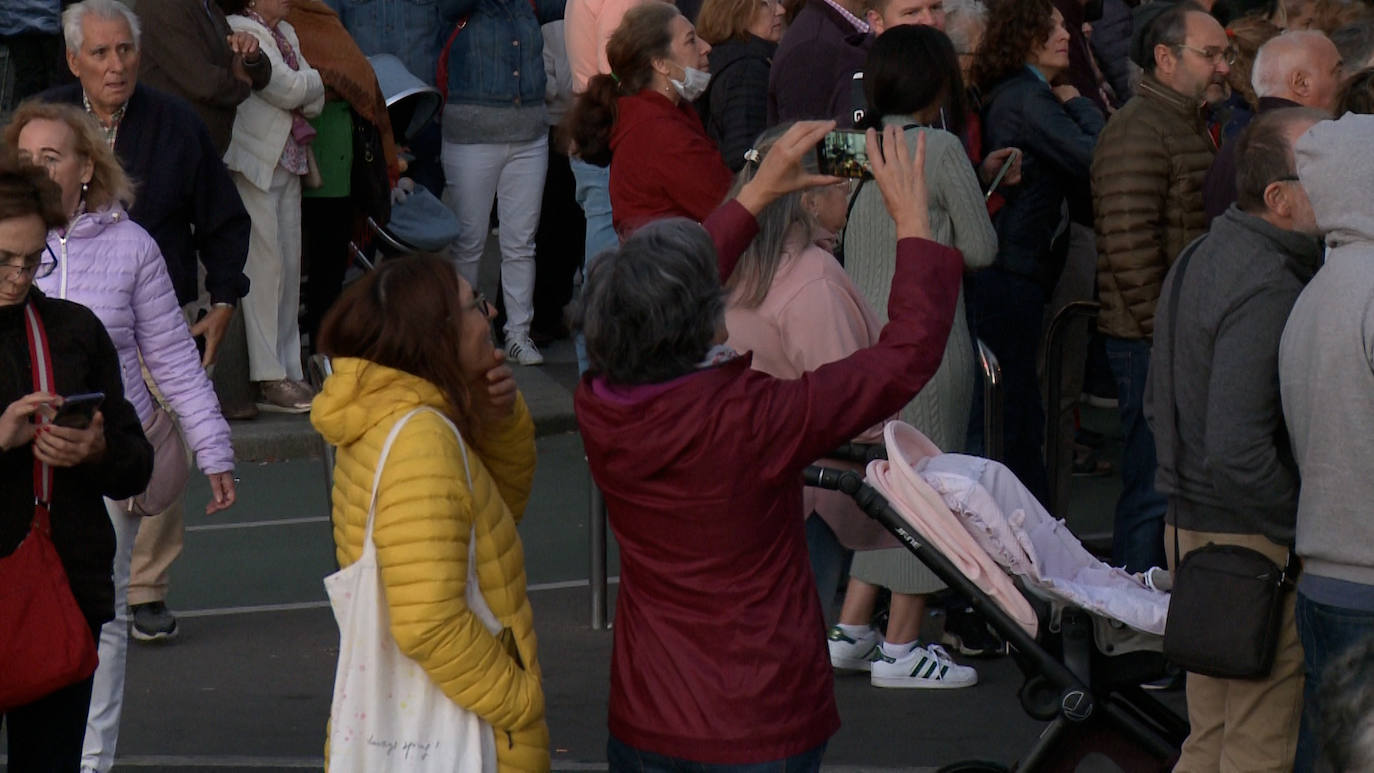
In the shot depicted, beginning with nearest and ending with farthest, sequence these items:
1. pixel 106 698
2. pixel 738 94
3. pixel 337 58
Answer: pixel 106 698 → pixel 738 94 → pixel 337 58

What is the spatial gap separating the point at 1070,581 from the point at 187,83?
17.1ft

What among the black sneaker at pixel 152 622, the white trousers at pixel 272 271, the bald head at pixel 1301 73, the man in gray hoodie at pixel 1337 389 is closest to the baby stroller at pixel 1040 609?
the man in gray hoodie at pixel 1337 389

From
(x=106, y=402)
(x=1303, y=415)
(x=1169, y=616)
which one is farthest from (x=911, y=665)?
(x=106, y=402)

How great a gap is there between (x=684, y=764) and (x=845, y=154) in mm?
1361

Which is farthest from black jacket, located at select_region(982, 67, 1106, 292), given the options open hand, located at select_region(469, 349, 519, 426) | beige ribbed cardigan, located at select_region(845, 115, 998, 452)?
open hand, located at select_region(469, 349, 519, 426)

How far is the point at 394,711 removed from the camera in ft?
13.2

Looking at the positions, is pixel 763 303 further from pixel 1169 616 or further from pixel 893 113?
pixel 1169 616

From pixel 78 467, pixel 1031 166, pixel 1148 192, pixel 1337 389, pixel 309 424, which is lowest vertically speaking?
pixel 309 424

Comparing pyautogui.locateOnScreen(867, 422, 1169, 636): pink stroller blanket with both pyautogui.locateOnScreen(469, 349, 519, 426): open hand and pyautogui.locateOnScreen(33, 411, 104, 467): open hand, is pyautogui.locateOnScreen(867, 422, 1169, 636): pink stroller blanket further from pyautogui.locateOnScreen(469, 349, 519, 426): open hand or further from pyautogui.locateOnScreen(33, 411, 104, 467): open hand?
pyautogui.locateOnScreen(33, 411, 104, 467): open hand

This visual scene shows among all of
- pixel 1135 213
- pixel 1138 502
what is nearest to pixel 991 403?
pixel 1138 502

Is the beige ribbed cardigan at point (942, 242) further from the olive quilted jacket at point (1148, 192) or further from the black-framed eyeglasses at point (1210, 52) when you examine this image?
the black-framed eyeglasses at point (1210, 52)

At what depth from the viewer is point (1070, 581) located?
4980 millimetres

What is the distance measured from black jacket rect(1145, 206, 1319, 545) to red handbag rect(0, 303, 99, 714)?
2.50 m

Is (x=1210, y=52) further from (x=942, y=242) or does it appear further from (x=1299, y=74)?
(x=942, y=242)
